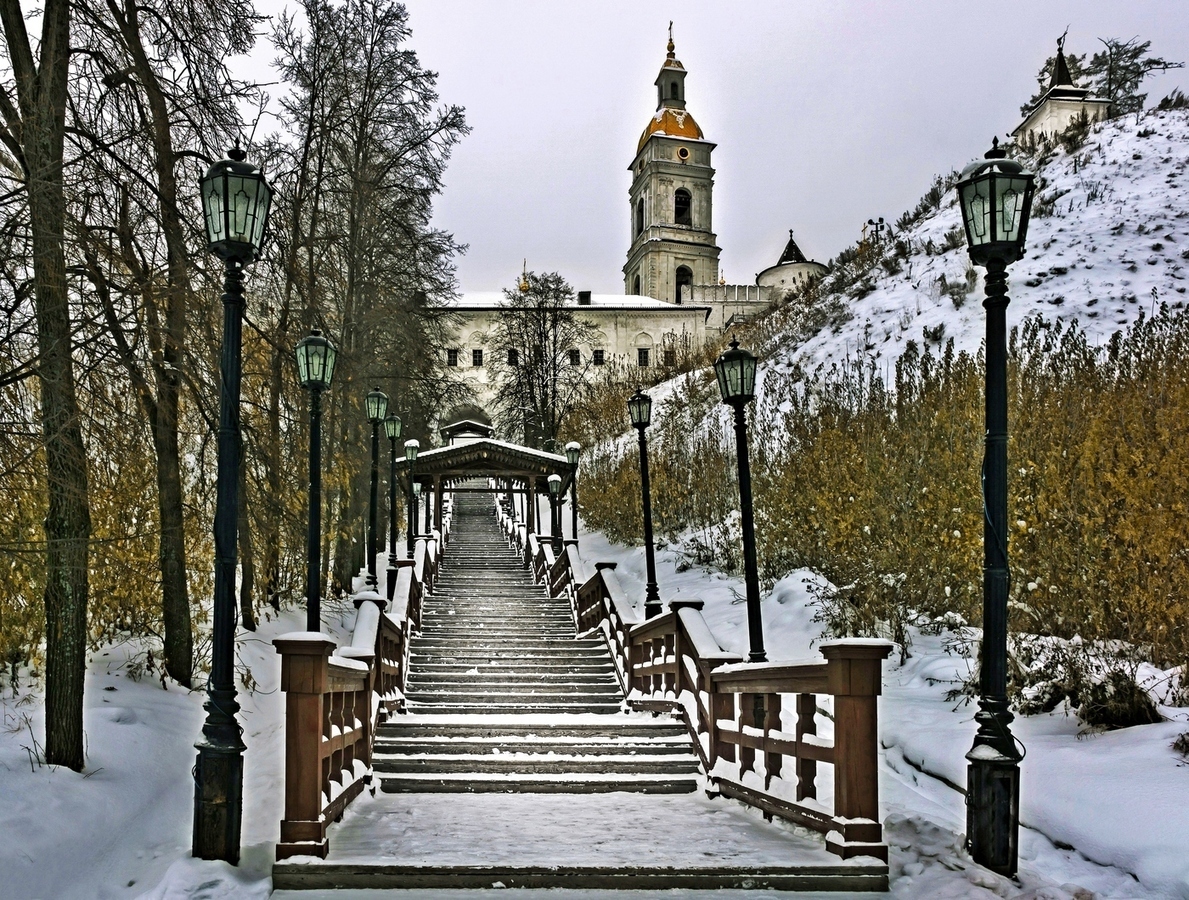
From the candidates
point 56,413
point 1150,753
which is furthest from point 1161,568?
point 56,413

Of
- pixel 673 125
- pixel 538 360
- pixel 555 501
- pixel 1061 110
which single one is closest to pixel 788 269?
pixel 673 125

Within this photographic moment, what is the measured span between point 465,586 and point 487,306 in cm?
4912

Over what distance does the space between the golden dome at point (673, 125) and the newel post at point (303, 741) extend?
7654 centimetres

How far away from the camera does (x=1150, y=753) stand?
648cm

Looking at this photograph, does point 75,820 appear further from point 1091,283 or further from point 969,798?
point 1091,283

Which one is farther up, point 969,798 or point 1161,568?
point 1161,568

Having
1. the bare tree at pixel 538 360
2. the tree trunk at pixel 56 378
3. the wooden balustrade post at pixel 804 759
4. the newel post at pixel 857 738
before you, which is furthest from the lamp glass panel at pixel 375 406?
the bare tree at pixel 538 360

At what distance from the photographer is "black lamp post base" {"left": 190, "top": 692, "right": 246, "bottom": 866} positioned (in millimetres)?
5867

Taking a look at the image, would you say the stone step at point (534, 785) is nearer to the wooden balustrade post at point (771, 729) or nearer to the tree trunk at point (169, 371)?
the wooden balustrade post at point (771, 729)

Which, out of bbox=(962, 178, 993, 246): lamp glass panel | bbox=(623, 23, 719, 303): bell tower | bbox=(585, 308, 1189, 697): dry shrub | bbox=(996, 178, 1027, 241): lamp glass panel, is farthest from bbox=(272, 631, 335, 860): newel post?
bbox=(623, 23, 719, 303): bell tower

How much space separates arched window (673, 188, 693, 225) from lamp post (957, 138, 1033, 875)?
244ft

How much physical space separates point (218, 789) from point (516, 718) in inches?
212

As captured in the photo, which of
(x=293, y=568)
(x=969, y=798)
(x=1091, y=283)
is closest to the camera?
(x=969, y=798)

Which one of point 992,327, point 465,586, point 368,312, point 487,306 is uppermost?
point 487,306
